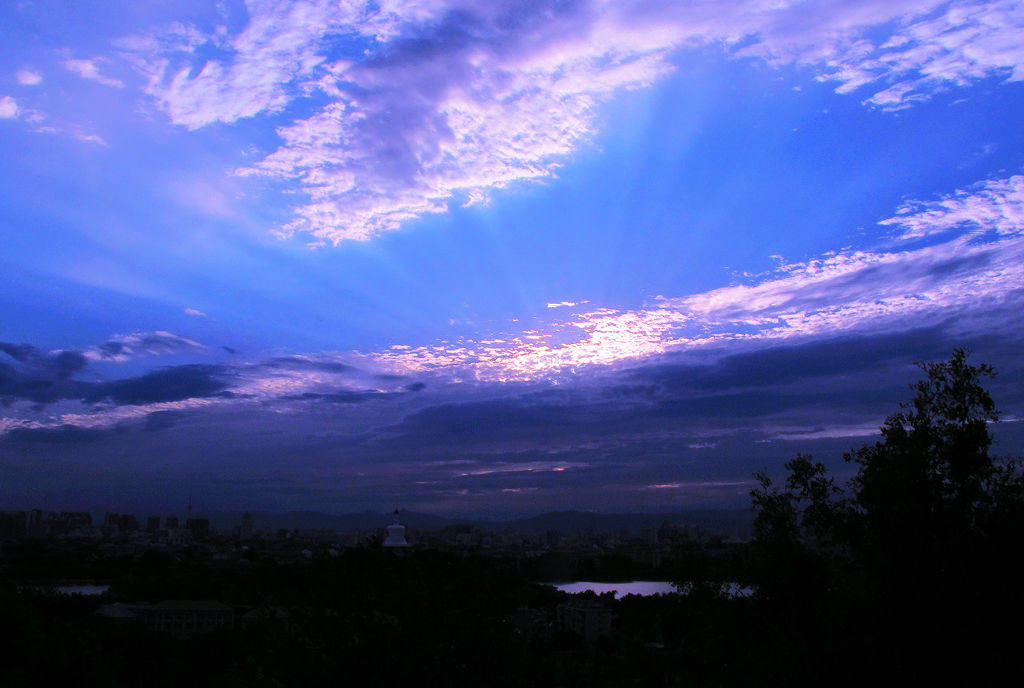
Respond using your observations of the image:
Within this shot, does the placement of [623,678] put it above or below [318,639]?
below

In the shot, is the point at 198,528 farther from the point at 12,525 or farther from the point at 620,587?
the point at 620,587

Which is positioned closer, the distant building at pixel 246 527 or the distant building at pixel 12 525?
the distant building at pixel 12 525

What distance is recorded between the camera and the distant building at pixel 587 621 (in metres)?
25.9

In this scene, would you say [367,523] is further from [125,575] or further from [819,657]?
[819,657]

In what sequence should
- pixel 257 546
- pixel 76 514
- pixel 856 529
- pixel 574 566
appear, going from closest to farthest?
pixel 856 529, pixel 574 566, pixel 257 546, pixel 76 514

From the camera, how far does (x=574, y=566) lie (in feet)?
167

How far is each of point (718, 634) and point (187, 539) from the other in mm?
67590

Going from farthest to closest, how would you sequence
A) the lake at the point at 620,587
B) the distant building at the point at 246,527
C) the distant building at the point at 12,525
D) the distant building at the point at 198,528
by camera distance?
the distant building at the point at 246,527
the distant building at the point at 198,528
the distant building at the point at 12,525
the lake at the point at 620,587

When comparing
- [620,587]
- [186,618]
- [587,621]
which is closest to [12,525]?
[186,618]

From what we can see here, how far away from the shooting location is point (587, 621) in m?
26.5

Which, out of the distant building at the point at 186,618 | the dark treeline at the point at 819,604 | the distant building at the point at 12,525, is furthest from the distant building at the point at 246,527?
the dark treeline at the point at 819,604

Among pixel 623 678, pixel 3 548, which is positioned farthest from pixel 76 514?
pixel 623 678

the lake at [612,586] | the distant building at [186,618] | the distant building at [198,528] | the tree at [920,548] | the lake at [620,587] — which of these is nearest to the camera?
the tree at [920,548]

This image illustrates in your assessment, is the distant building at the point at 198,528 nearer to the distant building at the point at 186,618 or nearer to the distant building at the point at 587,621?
the distant building at the point at 186,618
